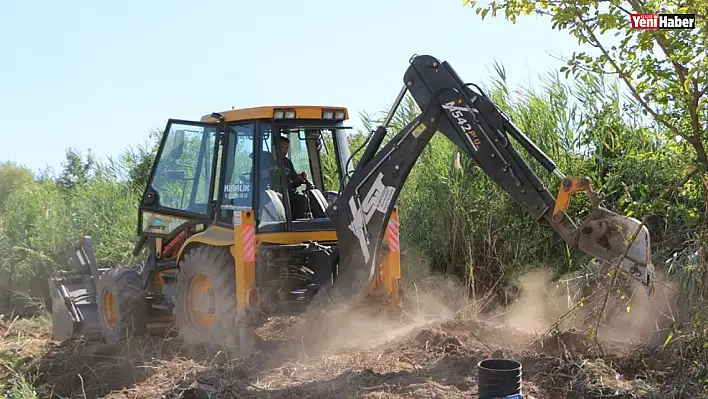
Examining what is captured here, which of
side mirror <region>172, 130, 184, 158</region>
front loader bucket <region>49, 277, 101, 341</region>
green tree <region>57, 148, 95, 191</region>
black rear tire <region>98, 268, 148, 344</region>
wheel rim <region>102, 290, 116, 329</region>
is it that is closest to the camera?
side mirror <region>172, 130, 184, 158</region>

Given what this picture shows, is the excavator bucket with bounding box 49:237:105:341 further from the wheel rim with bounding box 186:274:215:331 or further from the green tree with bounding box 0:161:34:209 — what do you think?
the green tree with bounding box 0:161:34:209

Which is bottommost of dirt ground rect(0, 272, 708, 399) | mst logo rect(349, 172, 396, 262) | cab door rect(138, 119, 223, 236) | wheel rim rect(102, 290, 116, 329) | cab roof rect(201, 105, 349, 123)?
dirt ground rect(0, 272, 708, 399)

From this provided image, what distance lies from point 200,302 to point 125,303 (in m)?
1.15

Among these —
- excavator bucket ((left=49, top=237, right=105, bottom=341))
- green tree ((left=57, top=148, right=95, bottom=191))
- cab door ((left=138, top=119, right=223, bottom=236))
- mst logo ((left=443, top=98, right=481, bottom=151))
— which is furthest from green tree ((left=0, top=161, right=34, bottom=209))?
mst logo ((left=443, top=98, right=481, bottom=151))

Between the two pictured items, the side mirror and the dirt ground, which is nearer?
the dirt ground

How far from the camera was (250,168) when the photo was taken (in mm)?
7352

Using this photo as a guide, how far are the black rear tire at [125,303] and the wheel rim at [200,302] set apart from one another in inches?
36.2

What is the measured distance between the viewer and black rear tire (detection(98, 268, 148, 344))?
8258 millimetres

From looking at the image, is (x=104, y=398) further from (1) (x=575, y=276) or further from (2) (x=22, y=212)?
(2) (x=22, y=212)

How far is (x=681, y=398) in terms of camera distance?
498 cm

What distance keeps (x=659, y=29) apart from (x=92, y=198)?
11265mm

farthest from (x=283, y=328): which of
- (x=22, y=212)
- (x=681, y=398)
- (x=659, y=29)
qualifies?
(x=22, y=212)

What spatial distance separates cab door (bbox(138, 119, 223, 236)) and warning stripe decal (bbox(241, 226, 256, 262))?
2.61ft

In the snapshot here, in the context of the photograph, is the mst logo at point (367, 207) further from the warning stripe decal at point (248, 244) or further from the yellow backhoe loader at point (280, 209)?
the warning stripe decal at point (248, 244)
